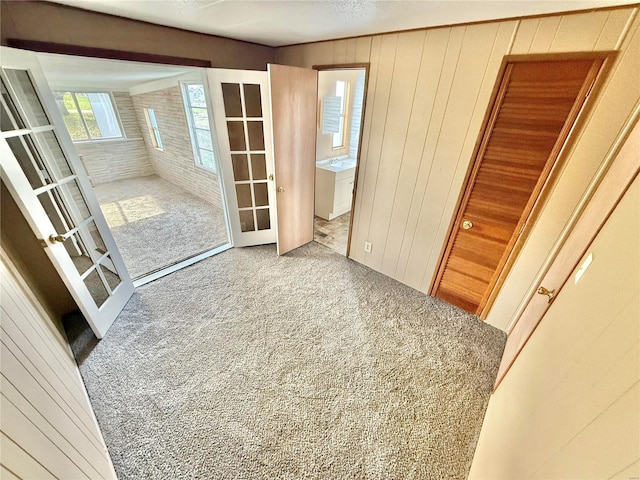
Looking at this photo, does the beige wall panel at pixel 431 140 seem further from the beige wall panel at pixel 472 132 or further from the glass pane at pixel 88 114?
the glass pane at pixel 88 114

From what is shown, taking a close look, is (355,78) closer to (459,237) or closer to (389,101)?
(389,101)

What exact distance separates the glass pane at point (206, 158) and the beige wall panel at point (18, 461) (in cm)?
413

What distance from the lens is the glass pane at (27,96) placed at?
1.54 m

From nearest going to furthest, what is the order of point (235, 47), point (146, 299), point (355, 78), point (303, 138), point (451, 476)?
point (451, 476) < point (146, 299) < point (235, 47) < point (303, 138) < point (355, 78)

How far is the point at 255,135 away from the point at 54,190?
1.77 m

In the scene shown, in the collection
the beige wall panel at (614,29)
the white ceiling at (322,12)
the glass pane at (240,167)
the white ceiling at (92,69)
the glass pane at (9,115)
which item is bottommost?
the glass pane at (240,167)

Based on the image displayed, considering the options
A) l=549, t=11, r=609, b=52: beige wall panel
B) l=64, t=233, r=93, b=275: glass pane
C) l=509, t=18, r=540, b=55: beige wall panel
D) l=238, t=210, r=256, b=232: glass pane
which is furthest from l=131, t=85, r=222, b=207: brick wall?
l=549, t=11, r=609, b=52: beige wall panel

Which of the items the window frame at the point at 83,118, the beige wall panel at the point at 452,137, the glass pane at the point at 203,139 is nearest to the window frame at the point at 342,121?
the glass pane at the point at 203,139

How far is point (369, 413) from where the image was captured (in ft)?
5.22

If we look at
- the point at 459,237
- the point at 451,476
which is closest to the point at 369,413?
the point at 451,476

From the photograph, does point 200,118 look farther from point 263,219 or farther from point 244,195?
point 263,219

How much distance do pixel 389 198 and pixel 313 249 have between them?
123cm

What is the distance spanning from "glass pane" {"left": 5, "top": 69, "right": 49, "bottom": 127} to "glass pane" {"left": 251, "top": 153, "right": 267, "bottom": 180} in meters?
1.65

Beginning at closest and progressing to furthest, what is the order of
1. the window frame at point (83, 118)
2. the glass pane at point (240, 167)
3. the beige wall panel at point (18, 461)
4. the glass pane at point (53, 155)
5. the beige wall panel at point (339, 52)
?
the beige wall panel at point (18, 461) < the glass pane at point (53, 155) < the beige wall panel at point (339, 52) < the glass pane at point (240, 167) < the window frame at point (83, 118)
